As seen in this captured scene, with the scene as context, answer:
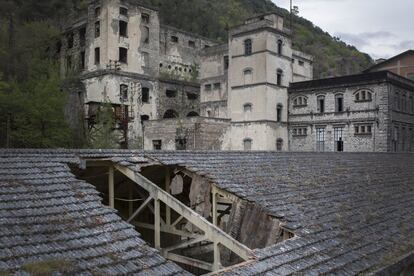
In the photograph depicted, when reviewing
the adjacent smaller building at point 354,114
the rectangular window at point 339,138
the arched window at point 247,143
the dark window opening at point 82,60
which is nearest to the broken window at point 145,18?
the dark window opening at point 82,60

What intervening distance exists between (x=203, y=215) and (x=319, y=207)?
237cm

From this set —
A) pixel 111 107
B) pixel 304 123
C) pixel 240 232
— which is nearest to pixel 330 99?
pixel 304 123

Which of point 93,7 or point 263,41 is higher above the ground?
point 93,7

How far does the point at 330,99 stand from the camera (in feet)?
118

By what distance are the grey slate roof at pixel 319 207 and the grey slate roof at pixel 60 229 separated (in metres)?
1.24

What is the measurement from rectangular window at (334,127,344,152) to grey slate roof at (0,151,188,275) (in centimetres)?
3178

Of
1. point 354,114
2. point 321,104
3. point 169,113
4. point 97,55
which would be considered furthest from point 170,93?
point 354,114

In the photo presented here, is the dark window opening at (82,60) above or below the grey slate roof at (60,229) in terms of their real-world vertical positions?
above

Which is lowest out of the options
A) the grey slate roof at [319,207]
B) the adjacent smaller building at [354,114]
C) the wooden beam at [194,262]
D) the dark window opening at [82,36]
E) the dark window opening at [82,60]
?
the wooden beam at [194,262]

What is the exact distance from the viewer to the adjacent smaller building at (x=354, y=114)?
33.2m

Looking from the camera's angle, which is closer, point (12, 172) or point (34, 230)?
point (34, 230)

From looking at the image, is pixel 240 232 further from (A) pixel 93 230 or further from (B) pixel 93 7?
(B) pixel 93 7

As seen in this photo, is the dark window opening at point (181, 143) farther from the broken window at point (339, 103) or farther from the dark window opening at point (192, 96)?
the broken window at point (339, 103)

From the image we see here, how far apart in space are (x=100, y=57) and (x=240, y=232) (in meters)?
33.0
